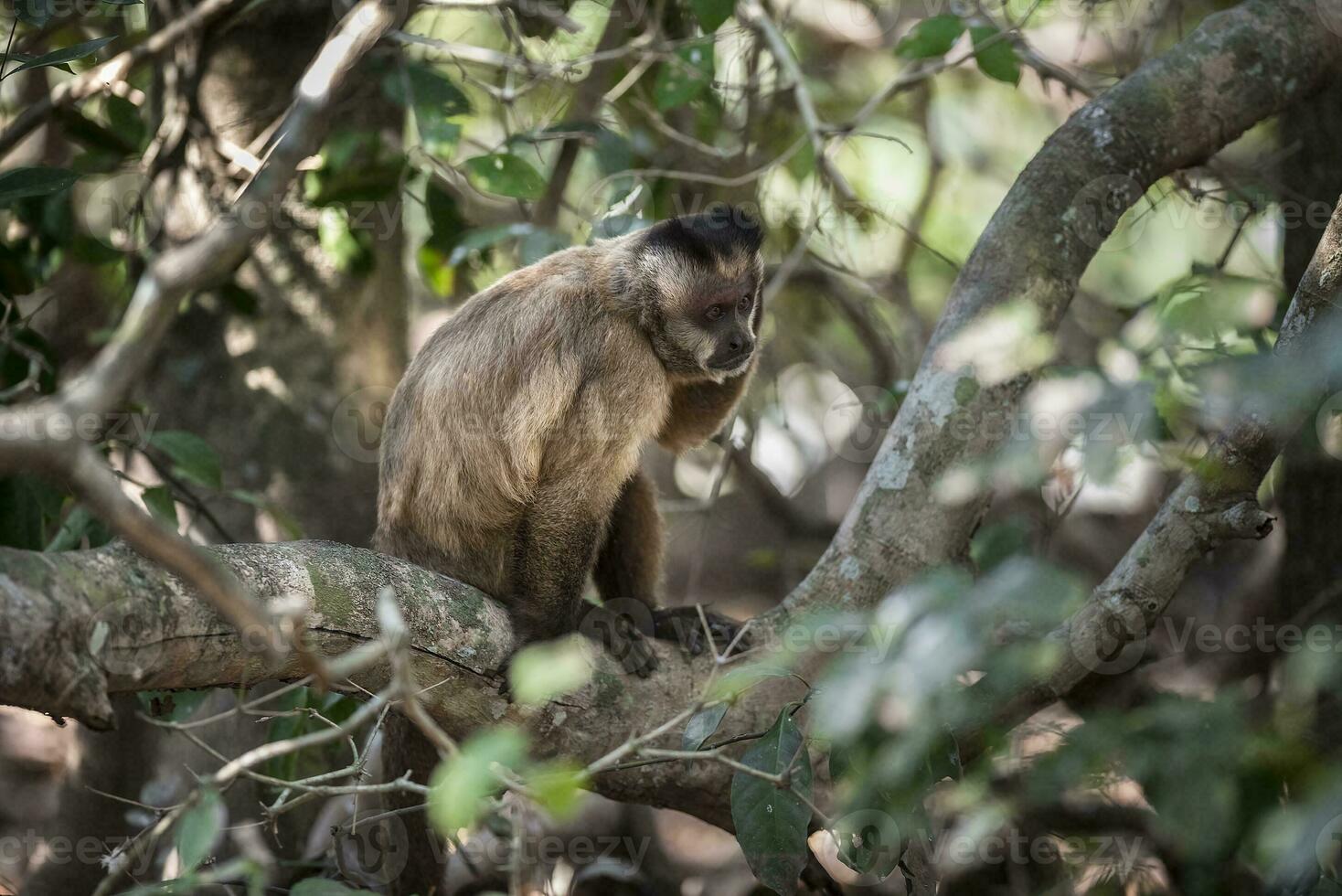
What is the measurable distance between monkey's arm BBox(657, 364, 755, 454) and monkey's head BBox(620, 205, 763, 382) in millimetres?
206

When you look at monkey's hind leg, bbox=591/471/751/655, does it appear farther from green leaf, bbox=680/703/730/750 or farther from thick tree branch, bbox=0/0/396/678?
thick tree branch, bbox=0/0/396/678

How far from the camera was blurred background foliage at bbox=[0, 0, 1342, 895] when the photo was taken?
2.08 m

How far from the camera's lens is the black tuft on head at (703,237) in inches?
169

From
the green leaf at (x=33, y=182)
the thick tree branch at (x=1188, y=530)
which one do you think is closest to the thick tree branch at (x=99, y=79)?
the green leaf at (x=33, y=182)

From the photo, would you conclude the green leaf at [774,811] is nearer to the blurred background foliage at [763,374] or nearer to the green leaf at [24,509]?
the blurred background foliage at [763,374]

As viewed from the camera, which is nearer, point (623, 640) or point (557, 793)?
point (557, 793)

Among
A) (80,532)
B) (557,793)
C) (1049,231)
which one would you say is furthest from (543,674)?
(1049,231)

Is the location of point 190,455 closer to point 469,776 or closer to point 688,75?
point 688,75

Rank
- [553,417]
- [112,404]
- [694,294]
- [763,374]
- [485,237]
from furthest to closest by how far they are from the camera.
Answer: [763,374]
[485,237]
[694,294]
[553,417]
[112,404]

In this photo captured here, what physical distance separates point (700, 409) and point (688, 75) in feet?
5.18

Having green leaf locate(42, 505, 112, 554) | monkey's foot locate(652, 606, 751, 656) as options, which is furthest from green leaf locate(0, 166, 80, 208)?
monkey's foot locate(652, 606, 751, 656)

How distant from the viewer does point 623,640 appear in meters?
3.78

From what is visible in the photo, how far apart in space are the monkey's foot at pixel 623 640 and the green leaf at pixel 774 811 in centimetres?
93

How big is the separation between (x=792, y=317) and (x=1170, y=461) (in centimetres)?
350
